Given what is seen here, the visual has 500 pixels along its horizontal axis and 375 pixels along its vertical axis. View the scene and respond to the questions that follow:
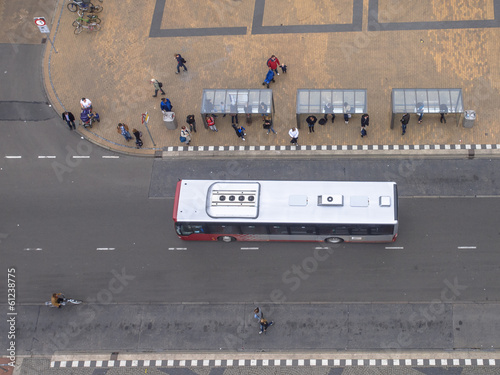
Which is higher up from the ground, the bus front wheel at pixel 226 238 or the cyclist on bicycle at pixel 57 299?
the bus front wheel at pixel 226 238

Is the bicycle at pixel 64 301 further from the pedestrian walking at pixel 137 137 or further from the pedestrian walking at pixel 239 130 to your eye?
the pedestrian walking at pixel 239 130

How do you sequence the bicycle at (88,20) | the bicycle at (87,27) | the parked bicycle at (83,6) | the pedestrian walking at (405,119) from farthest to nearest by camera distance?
the parked bicycle at (83,6)
the bicycle at (87,27)
the bicycle at (88,20)
the pedestrian walking at (405,119)

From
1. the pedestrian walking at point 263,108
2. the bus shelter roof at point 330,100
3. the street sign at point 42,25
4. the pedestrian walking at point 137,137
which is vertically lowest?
the pedestrian walking at point 137,137

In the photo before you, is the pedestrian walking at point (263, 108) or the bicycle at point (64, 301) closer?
the bicycle at point (64, 301)
